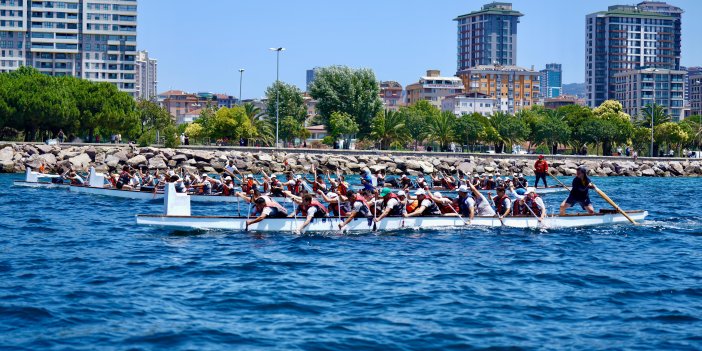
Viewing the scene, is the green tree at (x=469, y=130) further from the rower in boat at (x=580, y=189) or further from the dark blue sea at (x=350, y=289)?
the rower in boat at (x=580, y=189)

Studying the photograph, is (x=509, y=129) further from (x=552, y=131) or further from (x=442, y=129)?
(x=442, y=129)

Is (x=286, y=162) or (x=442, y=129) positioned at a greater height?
(x=442, y=129)

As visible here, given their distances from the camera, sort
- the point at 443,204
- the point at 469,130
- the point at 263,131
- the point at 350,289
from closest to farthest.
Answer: the point at 350,289 < the point at 443,204 < the point at 263,131 < the point at 469,130

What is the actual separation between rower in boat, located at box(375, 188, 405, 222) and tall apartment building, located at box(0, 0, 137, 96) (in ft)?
466

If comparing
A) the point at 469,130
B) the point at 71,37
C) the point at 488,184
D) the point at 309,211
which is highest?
the point at 71,37

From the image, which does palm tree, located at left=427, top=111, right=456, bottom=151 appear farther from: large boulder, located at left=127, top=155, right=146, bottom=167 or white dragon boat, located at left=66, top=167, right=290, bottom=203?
white dragon boat, located at left=66, top=167, right=290, bottom=203

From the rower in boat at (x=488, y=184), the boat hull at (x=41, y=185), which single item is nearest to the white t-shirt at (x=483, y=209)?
the rower in boat at (x=488, y=184)

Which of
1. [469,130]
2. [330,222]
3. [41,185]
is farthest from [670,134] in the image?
[330,222]

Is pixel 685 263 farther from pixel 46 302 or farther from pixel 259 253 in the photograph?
pixel 46 302

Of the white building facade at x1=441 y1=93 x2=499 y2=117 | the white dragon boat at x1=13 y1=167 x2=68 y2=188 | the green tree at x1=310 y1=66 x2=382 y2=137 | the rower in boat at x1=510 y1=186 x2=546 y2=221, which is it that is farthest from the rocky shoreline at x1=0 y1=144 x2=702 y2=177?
the white building facade at x1=441 y1=93 x2=499 y2=117

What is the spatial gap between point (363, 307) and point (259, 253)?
7179mm

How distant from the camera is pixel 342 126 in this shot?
96375 mm

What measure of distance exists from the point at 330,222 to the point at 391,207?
214 centimetres

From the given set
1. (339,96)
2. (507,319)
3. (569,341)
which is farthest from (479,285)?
(339,96)
